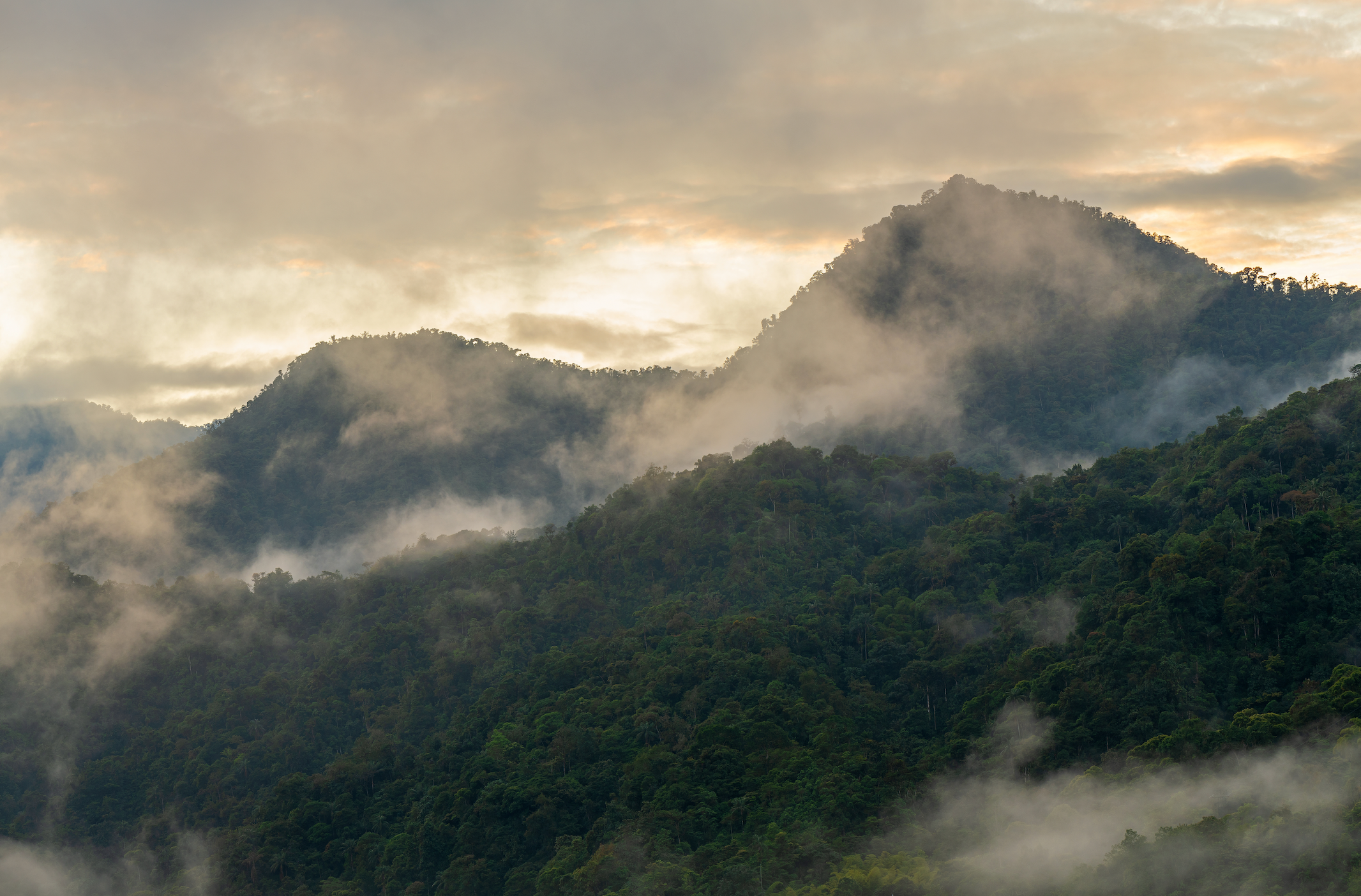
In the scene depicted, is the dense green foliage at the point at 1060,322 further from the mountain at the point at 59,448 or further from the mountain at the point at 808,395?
the mountain at the point at 59,448

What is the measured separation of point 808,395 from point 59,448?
74112 mm

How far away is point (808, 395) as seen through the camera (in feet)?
282

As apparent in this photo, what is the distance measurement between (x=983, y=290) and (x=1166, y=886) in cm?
6521

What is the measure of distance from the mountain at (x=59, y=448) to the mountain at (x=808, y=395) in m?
23.0

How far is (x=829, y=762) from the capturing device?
36.3 meters

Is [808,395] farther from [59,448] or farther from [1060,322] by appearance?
[59,448]

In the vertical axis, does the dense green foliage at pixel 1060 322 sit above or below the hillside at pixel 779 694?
above

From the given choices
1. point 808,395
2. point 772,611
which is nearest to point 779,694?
point 772,611

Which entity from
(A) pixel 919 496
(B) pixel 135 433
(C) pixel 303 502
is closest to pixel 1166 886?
(A) pixel 919 496

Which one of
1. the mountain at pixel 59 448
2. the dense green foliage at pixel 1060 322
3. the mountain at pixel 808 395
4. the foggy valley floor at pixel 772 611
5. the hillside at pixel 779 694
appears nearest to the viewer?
the hillside at pixel 779 694

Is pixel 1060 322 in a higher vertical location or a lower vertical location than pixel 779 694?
higher

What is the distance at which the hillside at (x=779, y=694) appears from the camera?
2931cm

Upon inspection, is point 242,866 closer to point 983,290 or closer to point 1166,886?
point 1166,886

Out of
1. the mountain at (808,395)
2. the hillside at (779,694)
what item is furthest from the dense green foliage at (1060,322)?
the hillside at (779,694)
